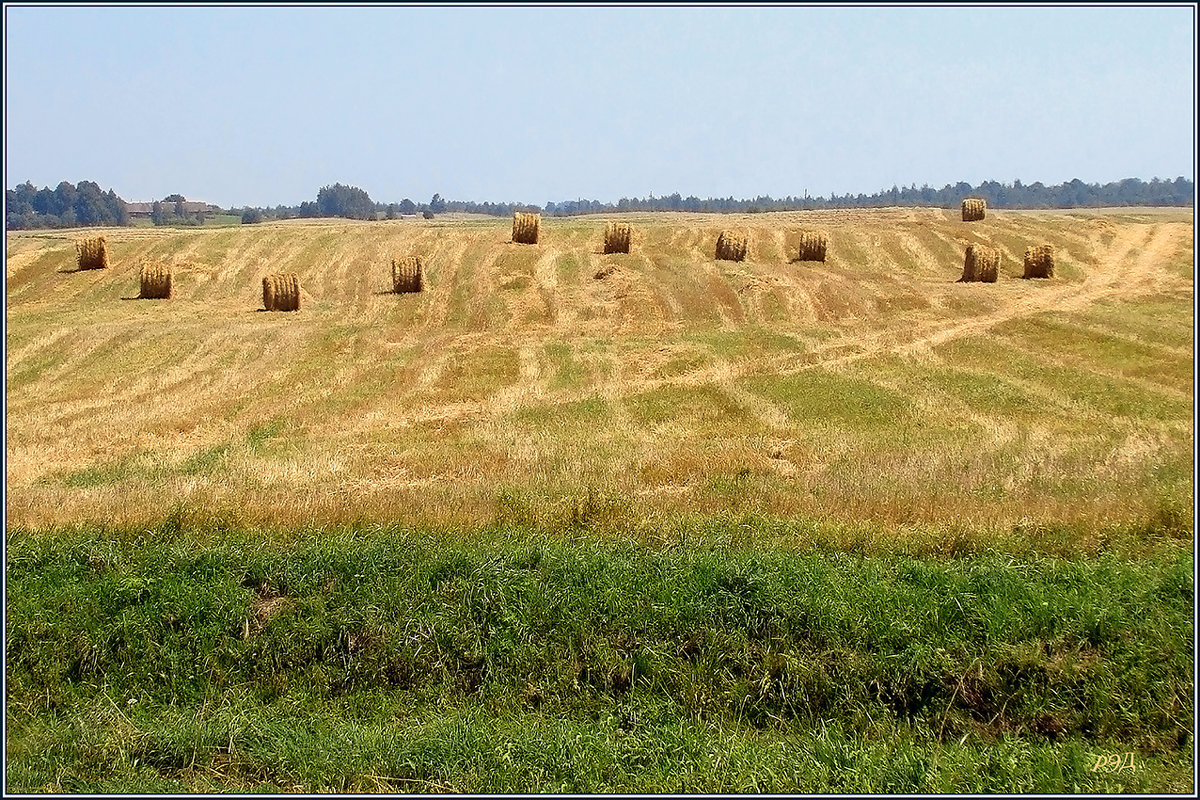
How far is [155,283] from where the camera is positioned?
3266cm

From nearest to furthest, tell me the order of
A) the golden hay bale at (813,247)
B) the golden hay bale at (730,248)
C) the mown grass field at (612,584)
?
the mown grass field at (612,584) < the golden hay bale at (813,247) < the golden hay bale at (730,248)

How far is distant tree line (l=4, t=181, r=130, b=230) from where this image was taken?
128250 millimetres

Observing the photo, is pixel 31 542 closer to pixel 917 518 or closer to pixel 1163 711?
pixel 917 518

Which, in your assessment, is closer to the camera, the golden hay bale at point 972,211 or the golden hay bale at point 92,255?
the golden hay bale at point 92,255

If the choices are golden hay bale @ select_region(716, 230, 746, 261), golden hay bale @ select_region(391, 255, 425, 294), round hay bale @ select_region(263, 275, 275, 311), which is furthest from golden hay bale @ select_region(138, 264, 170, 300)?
golden hay bale @ select_region(716, 230, 746, 261)

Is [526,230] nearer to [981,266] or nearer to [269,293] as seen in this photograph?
[269,293]

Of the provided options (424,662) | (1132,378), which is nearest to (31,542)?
(424,662)

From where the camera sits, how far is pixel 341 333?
27859 mm

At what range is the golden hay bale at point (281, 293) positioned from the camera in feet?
103

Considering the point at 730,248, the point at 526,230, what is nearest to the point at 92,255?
the point at 526,230

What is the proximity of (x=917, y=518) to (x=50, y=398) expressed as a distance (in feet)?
65.5

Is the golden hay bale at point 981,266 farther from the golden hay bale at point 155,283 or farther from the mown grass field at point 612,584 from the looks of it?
the golden hay bale at point 155,283

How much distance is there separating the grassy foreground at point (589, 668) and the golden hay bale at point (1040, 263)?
25.8 meters
